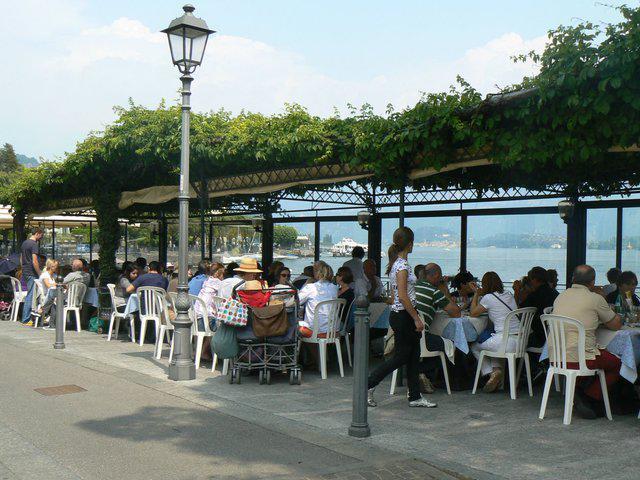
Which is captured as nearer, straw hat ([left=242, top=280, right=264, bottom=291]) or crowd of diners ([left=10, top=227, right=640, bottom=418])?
crowd of diners ([left=10, top=227, right=640, bottom=418])

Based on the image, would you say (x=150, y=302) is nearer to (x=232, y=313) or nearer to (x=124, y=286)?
(x=124, y=286)

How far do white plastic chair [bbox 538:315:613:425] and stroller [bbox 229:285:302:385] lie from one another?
9.26 feet

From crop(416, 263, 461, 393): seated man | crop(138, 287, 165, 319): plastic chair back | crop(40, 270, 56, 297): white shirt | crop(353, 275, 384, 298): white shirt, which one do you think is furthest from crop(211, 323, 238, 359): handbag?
crop(40, 270, 56, 297): white shirt

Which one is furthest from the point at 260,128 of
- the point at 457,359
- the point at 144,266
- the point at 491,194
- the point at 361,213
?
the point at 361,213

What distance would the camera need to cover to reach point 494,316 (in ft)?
22.8

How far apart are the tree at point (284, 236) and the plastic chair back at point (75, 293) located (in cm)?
1003

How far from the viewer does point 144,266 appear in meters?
11.9

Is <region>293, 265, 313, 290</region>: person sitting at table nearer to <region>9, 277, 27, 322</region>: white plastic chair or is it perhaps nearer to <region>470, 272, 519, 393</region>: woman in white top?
<region>470, 272, 519, 393</region>: woman in white top

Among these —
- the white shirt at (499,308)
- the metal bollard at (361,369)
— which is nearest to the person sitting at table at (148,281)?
the white shirt at (499,308)

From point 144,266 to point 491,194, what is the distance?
8317mm

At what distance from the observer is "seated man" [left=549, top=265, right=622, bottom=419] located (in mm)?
5793

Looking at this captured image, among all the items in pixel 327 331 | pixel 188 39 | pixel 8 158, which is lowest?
pixel 327 331

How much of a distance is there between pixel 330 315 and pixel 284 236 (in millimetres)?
14356

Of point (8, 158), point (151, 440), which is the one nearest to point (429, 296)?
point (151, 440)
